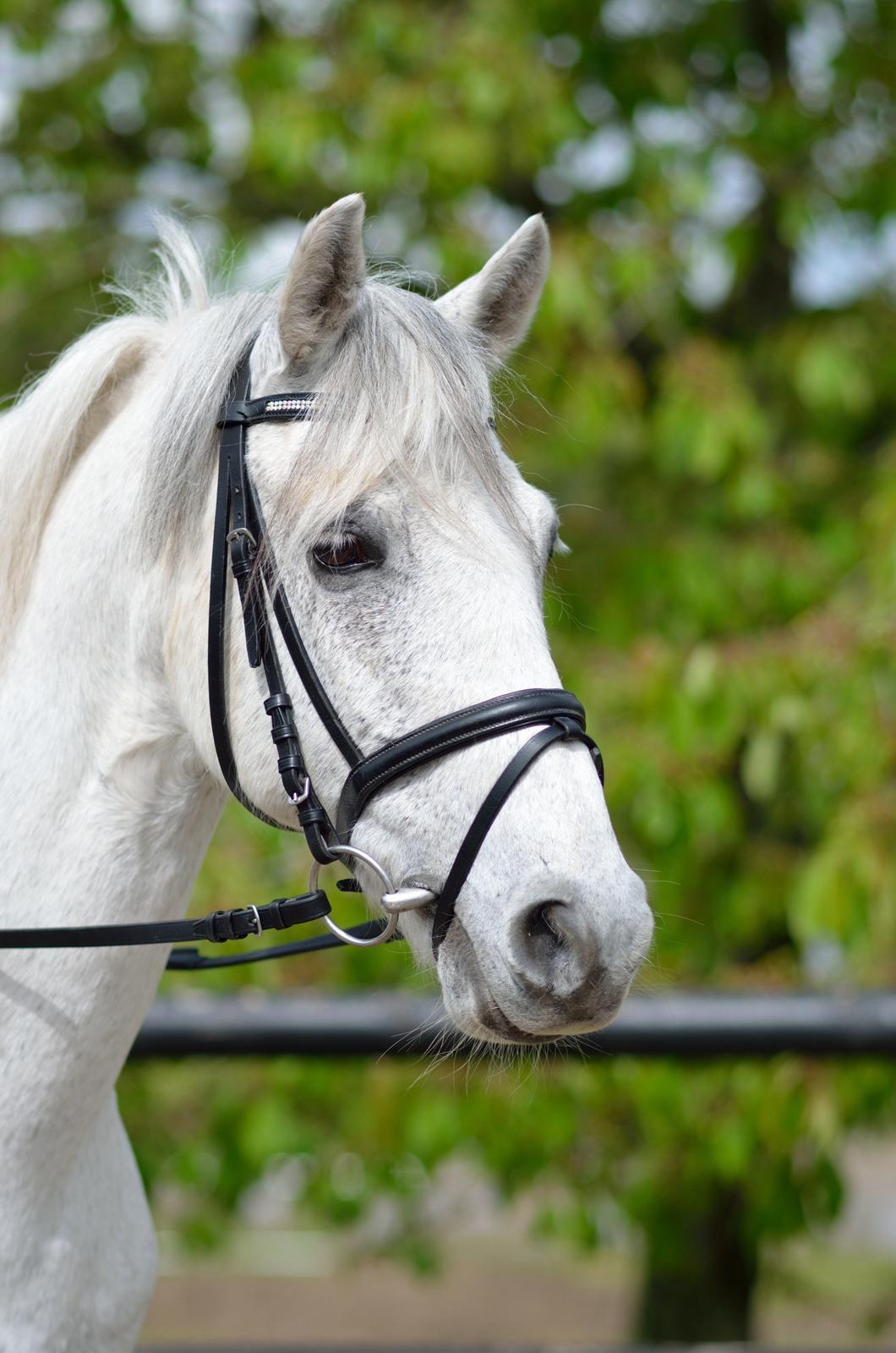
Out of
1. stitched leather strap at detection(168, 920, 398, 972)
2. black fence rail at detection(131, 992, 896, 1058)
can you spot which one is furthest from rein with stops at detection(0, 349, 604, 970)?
black fence rail at detection(131, 992, 896, 1058)

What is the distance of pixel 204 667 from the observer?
4.92 feet

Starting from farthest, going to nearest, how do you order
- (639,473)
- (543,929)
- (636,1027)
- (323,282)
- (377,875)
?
(639,473) → (636,1027) → (323,282) → (377,875) → (543,929)

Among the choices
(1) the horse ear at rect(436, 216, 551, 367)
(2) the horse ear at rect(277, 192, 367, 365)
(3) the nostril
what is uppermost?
(2) the horse ear at rect(277, 192, 367, 365)

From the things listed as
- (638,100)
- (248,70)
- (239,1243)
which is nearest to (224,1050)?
(248,70)

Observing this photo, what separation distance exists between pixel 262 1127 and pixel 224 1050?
68 cm

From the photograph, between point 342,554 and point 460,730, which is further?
point 342,554

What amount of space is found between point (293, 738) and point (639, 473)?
3.31 meters

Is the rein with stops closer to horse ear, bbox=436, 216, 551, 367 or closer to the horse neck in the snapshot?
the horse neck

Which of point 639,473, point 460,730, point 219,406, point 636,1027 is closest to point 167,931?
point 460,730

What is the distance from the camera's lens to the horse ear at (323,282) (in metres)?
1.44

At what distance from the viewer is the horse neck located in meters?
1.55

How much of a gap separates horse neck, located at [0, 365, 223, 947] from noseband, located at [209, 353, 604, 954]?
99 mm

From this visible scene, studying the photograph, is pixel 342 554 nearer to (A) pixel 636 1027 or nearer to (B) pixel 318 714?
(B) pixel 318 714

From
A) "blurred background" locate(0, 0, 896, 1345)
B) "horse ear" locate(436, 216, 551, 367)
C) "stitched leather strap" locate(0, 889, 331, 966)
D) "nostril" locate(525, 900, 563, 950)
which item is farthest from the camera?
"blurred background" locate(0, 0, 896, 1345)
